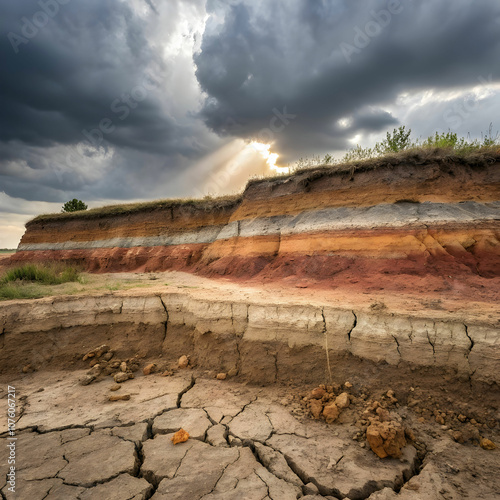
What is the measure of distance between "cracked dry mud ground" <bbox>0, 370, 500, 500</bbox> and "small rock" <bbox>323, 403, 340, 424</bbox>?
0.10 meters

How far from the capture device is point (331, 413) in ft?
10.9

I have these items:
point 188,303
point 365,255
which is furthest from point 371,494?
point 365,255

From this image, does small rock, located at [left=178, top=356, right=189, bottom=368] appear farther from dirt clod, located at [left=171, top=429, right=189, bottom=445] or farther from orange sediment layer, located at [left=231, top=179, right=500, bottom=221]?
orange sediment layer, located at [left=231, top=179, right=500, bottom=221]

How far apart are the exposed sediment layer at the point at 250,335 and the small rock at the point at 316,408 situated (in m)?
0.44

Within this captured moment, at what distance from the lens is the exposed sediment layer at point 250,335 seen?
3561 millimetres

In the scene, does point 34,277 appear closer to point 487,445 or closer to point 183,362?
point 183,362

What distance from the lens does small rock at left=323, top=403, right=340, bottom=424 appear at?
3.29 meters

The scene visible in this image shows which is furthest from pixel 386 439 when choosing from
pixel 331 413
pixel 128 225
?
pixel 128 225

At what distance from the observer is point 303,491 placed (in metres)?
2.50

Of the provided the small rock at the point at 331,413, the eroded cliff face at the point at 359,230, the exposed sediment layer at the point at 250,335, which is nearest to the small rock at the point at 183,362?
the exposed sediment layer at the point at 250,335

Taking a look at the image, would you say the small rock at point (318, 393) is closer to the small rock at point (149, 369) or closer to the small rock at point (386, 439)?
the small rock at point (386, 439)

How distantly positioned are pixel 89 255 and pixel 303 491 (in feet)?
57.9

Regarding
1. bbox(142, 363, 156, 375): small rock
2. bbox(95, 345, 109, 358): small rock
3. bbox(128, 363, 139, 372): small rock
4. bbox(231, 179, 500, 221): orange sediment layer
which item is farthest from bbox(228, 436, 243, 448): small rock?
bbox(231, 179, 500, 221): orange sediment layer

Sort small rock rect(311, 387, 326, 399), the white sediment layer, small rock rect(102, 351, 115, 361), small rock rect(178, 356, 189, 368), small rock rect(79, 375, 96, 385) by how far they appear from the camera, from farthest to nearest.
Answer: the white sediment layer, small rock rect(102, 351, 115, 361), small rock rect(178, 356, 189, 368), small rock rect(79, 375, 96, 385), small rock rect(311, 387, 326, 399)
